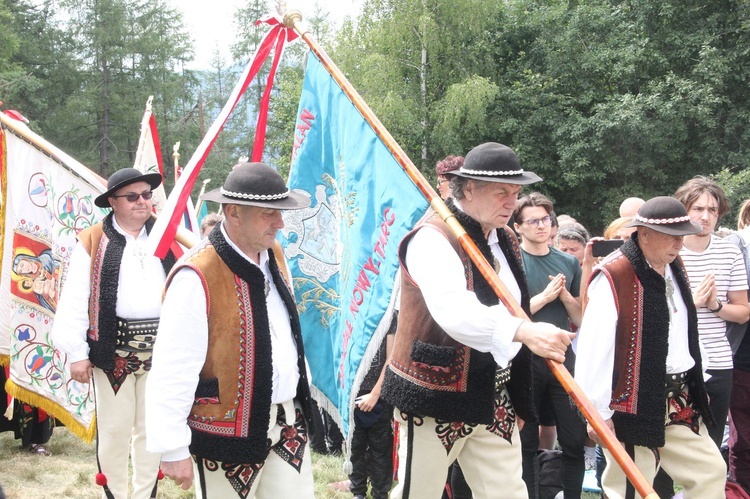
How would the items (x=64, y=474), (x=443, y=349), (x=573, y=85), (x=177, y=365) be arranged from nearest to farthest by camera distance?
(x=177, y=365) → (x=443, y=349) → (x=64, y=474) → (x=573, y=85)

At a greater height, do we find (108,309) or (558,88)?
(558,88)

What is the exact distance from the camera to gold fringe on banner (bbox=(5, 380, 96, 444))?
228 inches

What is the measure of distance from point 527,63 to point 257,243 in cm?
2597

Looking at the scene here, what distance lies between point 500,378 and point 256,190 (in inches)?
55.5

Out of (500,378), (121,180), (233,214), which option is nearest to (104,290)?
(121,180)

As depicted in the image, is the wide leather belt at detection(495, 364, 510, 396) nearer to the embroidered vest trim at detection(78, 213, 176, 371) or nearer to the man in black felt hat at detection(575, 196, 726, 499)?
the man in black felt hat at detection(575, 196, 726, 499)

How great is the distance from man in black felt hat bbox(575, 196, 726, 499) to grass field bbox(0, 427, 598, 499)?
1714mm

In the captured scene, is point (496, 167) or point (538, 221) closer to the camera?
point (496, 167)

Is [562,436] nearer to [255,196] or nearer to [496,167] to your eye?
[496,167]

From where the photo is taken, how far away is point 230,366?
9.57 ft

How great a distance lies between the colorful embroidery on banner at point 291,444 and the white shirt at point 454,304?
75cm

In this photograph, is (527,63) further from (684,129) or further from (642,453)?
(642,453)

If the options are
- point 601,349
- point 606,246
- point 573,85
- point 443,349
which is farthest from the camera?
point 573,85

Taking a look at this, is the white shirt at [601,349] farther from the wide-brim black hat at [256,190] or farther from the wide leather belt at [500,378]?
the wide-brim black hat at [256,190]
